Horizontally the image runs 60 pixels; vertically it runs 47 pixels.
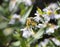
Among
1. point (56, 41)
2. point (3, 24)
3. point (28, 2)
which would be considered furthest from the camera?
point (28, 2)

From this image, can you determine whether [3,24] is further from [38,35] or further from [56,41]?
[56,41]

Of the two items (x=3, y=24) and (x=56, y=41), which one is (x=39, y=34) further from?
(x=3, y=24)

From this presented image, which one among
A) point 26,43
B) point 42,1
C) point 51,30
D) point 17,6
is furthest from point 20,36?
point 42,1

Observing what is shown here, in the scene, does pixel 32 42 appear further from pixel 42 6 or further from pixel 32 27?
pixel 42 6

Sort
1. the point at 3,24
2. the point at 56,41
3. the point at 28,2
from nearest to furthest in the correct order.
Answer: the point at 56,41
the point at 3,24
the point at 28,2

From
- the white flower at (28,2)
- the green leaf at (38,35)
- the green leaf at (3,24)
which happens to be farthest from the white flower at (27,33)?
the white flower at (28,2)

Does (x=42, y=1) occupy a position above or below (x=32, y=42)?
above

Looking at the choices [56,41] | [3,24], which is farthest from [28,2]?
[56,41]

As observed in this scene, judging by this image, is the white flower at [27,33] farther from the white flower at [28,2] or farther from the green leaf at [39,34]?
the white flower at [28,2]

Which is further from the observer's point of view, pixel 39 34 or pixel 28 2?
pixel 28 2

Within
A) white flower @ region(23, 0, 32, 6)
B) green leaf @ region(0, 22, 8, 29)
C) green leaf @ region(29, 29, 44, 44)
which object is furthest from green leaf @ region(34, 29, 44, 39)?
white flower @ region(23, 0, 32, 6)

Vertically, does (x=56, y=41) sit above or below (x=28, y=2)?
below
